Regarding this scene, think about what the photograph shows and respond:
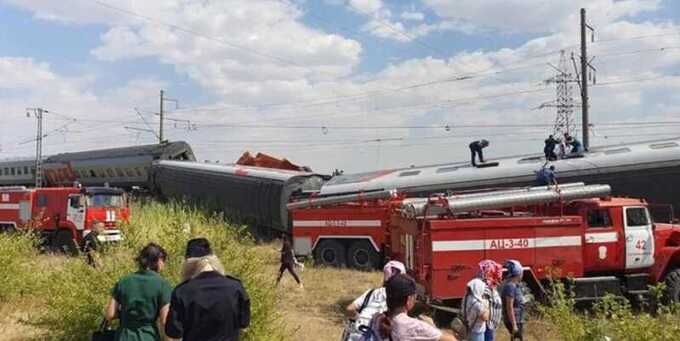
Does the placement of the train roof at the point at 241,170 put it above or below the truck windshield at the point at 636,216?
above

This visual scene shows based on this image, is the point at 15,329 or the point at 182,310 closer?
the point at 182,310

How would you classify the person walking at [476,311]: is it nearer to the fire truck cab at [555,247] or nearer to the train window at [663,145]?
the fire truck cab at [555,247]

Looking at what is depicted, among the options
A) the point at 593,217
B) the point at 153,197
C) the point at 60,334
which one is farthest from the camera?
the point at 153,197

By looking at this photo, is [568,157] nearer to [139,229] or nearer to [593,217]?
[593,217]

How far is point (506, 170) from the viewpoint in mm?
21234

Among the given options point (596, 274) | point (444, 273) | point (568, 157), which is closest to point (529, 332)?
point (444, 273)

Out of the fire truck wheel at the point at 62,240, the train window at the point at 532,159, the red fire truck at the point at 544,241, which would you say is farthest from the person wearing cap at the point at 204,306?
the fire truck wheel at the point at 62,240

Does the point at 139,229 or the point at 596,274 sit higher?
the point at 139,229

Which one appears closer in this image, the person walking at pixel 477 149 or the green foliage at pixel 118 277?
the green foliage at pixel 118 277

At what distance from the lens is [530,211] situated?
44.4ft

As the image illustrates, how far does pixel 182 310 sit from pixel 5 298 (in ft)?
27.6

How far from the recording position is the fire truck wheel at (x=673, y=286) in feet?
40.5

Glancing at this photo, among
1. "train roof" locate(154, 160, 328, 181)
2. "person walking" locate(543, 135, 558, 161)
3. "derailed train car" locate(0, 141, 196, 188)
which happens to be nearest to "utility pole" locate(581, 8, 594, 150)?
"person walking" locate(543, 135, 558, 161)

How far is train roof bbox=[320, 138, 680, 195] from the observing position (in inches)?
747
